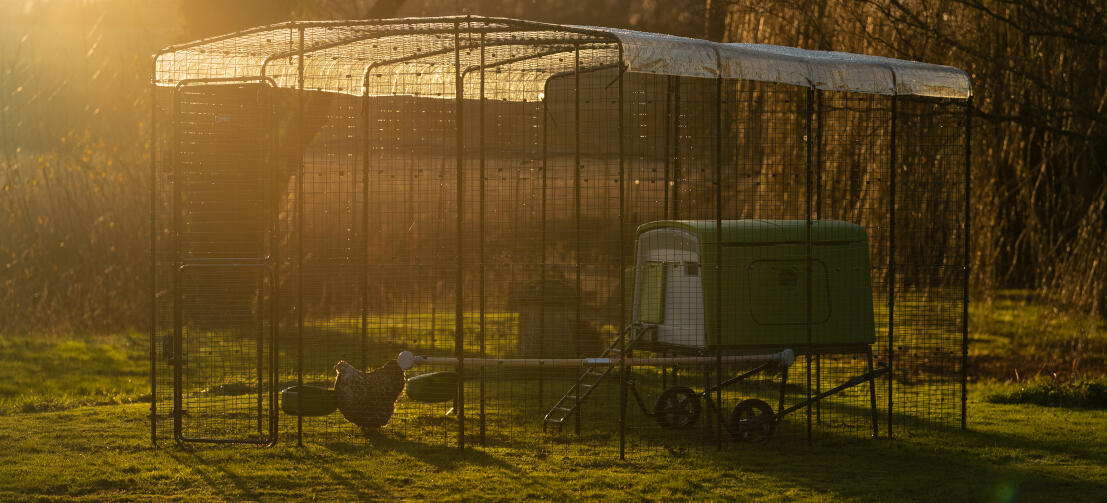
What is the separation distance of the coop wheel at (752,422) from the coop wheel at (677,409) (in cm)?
29

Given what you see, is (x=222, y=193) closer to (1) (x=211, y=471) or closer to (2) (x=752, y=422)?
(1) (x=211, y=471)

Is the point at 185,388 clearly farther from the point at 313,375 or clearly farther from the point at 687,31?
the point at 687,31

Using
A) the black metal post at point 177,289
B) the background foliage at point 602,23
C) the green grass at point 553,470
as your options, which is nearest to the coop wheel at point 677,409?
the green grass at point 553,470

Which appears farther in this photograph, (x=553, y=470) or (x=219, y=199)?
(x=219, y=199)

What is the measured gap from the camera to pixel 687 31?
18625 mm

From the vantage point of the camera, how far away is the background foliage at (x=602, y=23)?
13.1 metres

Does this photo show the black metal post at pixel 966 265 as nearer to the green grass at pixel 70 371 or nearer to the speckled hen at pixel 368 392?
the speckled hen at pixel 368 392

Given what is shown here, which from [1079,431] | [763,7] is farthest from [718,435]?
[763,7]

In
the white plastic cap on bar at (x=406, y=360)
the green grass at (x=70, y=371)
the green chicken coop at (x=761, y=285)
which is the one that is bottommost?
the green grass at (x=70, y=371)

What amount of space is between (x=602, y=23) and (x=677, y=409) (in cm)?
1340

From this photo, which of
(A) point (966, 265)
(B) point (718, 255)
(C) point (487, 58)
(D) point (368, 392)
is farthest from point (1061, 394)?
(D) point (368, 392)

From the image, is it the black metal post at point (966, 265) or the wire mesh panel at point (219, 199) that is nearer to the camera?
the wire mesh panel at point (219, 199)

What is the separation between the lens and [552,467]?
800cm

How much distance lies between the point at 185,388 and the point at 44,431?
3610 mm
